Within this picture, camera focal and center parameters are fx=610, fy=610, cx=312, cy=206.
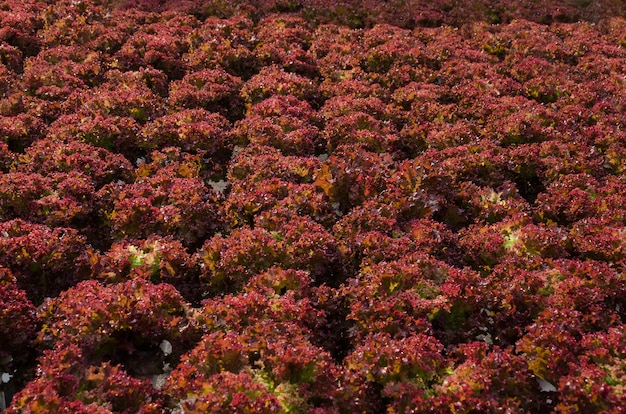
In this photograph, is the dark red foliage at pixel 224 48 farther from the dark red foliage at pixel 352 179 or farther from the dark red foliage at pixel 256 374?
the dark red foliage at pixel 256 374

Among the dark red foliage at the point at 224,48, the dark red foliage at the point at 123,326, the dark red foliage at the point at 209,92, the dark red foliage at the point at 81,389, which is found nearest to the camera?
the dark red foliage at the point at 81,389

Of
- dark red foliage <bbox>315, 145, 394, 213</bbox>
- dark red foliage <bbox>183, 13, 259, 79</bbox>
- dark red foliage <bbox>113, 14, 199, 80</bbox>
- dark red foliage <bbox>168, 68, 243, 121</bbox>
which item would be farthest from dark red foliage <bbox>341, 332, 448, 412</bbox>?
dark red foliage <bbox>113, 14, 199, 80</bbox>

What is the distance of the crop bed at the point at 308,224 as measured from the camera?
18.2ft

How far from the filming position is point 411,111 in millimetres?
10141

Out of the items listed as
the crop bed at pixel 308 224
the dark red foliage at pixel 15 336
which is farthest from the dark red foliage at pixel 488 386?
the dark red foliage at pixel 15 336

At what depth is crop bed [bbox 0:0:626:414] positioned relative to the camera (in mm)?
5559

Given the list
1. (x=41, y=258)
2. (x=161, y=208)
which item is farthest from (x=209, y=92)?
(x=41, y=258)

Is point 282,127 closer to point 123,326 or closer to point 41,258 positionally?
point 41,258

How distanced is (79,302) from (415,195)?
4.21 meters

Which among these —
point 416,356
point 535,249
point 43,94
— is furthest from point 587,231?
point 43,94

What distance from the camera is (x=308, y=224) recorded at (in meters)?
7.27

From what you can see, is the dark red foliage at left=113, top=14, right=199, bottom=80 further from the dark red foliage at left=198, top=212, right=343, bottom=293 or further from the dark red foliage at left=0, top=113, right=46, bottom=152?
the dark red foliage at left=198, top=212, right=343, bottom=293

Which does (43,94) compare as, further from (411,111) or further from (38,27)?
(411,111)

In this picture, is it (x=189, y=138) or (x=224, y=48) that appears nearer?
(x=189, y=138)
